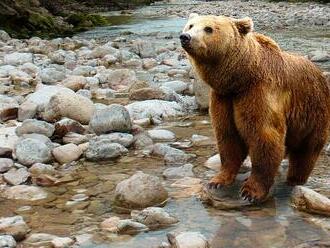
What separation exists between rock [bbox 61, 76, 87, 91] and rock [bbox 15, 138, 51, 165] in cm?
427

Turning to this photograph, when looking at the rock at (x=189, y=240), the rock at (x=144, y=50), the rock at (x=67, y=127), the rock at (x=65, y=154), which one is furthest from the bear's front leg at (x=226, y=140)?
the rock at (x=144, y=50)

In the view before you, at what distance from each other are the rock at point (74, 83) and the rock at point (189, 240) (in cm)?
698

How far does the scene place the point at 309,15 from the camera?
102ft

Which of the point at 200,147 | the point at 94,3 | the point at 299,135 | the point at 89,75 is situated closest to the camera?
the point at 299,135

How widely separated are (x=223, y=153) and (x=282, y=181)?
0.80 m

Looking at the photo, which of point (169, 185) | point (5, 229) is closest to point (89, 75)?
point (169, 185)

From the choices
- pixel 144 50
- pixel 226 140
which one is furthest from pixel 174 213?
pixel 144 50

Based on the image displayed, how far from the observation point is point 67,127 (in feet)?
25.5

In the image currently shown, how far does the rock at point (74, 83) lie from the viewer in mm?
11125

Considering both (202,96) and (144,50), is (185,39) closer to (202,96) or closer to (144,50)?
(202,96)

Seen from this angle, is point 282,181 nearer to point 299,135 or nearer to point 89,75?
point 299,135

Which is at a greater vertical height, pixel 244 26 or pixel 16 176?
pixel 244 26

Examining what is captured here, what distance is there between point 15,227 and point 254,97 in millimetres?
2165

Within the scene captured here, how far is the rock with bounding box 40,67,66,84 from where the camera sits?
12.1 metres
